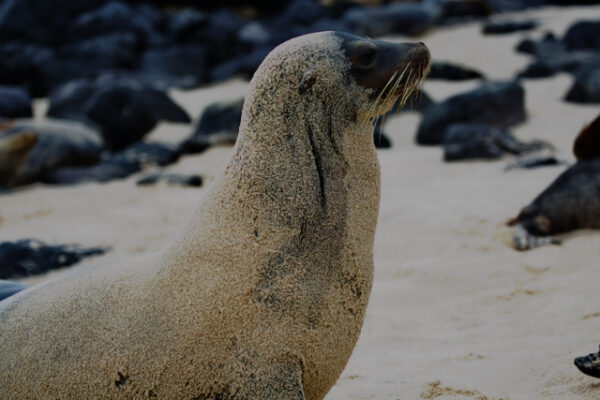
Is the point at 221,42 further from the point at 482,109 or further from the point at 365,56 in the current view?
the point at 365,56

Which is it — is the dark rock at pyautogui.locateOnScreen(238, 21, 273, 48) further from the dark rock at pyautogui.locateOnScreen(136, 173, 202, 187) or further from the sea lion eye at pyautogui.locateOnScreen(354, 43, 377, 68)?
the sea lion eye at pyautogui.locateOnScreen(354, 43, 377, 68)

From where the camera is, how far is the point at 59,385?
211cm

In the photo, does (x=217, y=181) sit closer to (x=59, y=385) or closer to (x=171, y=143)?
(x=59, y=385)

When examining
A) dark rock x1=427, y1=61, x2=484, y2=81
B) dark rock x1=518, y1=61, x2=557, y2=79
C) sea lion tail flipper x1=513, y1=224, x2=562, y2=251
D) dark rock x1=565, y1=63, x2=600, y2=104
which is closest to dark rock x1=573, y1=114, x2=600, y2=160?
sea lion tail flipper x1=513, y1=224, x2=562, y2=251

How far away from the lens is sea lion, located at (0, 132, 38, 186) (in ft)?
27.5

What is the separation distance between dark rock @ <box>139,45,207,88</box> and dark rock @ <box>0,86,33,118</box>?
5581 mm

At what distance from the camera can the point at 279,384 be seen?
2.02m

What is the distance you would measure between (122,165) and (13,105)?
4.19 m

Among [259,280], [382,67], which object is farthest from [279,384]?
[382,67]

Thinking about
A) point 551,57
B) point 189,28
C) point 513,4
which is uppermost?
point 513,4

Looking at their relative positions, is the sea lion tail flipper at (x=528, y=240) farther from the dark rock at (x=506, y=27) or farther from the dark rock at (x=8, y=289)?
the dark rock at (x=506, y=27)

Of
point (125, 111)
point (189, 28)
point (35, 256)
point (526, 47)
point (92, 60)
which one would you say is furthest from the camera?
point (189, 28)

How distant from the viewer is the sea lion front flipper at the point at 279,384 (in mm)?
2005

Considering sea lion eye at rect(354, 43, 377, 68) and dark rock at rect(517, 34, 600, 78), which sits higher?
sea lion eye at rect(354, 43, 377, 68)
